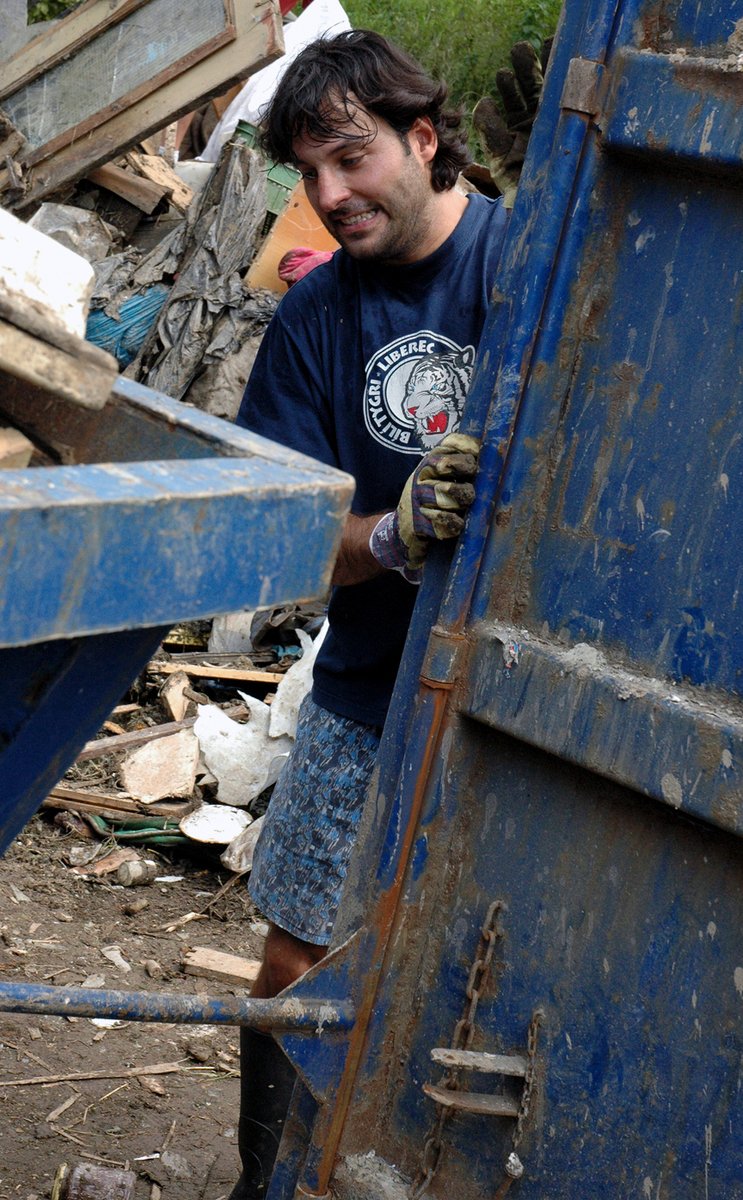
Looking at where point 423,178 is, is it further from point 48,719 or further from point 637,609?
point 48,719

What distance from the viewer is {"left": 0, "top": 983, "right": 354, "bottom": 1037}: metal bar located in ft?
6.42

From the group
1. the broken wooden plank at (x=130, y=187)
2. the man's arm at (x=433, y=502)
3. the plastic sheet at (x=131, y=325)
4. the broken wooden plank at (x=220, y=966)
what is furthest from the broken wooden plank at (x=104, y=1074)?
the broken wooden plank at (x=130, y=187)

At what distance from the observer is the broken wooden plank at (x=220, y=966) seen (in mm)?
3887

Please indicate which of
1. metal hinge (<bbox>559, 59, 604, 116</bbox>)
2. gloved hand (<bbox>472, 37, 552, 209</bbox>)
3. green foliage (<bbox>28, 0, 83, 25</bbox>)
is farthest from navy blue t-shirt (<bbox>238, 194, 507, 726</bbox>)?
green foliage (<bbox>28, 0, 83, 25</bbox>)

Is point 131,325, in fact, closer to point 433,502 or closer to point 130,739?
point 130,739

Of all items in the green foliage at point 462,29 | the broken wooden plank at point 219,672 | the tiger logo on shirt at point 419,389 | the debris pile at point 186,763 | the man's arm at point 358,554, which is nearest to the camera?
the man's arm at point 358,554

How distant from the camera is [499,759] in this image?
2.01 meters

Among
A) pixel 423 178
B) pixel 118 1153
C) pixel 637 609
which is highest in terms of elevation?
pixel 423 178

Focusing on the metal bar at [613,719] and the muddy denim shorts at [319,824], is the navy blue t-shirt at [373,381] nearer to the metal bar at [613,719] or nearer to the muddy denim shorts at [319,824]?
the muddy denim shorts at [319,824]

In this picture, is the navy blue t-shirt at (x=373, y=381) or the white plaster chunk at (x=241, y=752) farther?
the white plaster chunk at (x=241, y=752)

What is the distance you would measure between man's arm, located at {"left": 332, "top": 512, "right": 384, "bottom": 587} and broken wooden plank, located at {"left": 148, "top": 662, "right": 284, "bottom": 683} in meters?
2.95

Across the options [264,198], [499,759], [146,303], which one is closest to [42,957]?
[499,759]

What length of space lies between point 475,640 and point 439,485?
254 millimetres

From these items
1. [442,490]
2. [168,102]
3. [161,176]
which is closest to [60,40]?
[168,102]
